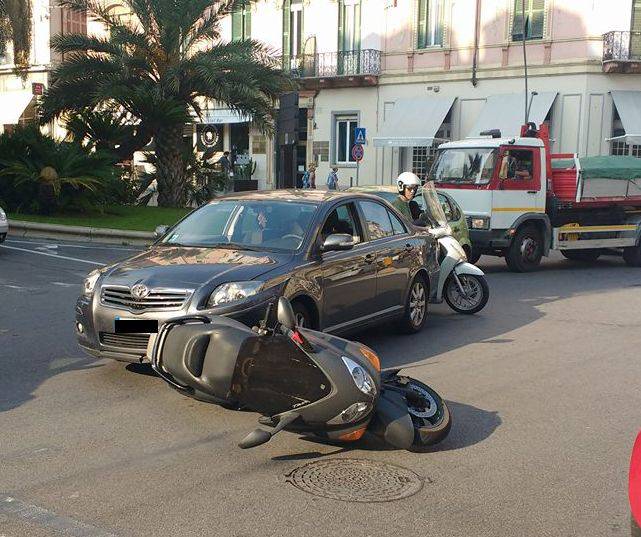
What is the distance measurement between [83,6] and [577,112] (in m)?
16.6

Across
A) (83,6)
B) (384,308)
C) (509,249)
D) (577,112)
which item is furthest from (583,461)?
(577,112)

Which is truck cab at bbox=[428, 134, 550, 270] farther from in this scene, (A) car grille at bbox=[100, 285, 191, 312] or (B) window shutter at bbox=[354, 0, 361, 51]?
(B) window shutter at bbox=[354, 0, 361, 51]

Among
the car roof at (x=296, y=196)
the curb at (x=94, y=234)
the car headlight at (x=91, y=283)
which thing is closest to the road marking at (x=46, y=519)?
the car headlight at (x=91, y=283)

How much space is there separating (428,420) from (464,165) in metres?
11.2

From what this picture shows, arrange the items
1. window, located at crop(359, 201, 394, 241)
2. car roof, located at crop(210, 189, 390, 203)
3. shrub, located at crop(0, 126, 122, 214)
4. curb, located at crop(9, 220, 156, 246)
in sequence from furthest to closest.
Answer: shrub, located at crop(0, 126, 122, 214), curb, located at crop(9, 220, 156, 246), window, located at crop(359, 201, 394, 241), car roof, located at crop(210, 189, 390, 203)

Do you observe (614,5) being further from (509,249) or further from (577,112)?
(509,249)

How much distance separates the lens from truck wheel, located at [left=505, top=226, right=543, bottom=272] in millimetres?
16109

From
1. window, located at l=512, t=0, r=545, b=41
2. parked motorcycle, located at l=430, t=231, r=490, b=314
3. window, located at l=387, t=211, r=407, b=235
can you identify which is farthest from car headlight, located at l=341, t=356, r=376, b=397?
window, located at l=512, t=0, r=545, b=41

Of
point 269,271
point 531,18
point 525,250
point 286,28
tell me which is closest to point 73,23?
point 286,28

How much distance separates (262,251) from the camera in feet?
24.9

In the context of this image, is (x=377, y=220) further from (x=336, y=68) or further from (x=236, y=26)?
(x=236, y=26)

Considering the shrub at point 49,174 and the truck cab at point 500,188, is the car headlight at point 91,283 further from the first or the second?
the shrub at point 49,174

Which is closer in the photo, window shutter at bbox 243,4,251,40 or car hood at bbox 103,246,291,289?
car hood at bbox 103,246,291,289

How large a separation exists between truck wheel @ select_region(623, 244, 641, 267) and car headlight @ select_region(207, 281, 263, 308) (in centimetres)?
1287
